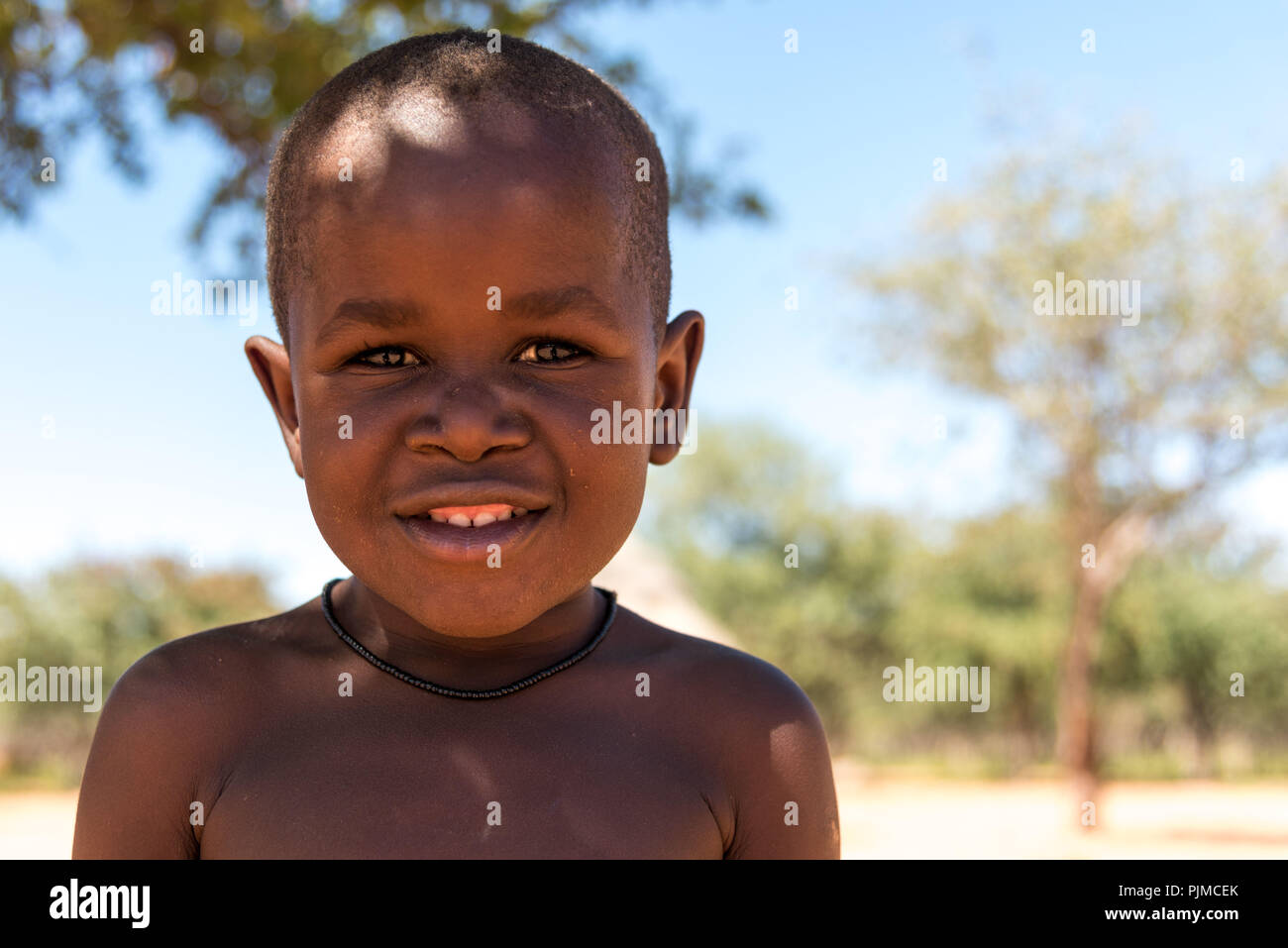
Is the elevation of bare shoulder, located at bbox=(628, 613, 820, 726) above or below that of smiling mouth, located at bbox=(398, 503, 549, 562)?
below

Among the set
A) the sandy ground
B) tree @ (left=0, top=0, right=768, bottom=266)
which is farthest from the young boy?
the sandy ground

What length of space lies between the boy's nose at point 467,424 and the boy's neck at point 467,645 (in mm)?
329

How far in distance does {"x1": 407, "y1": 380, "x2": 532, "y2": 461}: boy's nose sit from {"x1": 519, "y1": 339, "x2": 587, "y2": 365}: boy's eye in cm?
10

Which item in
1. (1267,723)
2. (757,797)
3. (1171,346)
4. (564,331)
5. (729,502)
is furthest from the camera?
(729,502)

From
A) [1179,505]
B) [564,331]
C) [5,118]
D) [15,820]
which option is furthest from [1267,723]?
[564,331]

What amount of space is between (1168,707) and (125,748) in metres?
27.2

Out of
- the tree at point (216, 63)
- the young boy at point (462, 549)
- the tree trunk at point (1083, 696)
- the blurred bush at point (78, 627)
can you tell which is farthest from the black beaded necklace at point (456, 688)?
the blurred bush at point (78, 627)

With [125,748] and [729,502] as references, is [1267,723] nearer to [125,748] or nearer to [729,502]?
[729,502]

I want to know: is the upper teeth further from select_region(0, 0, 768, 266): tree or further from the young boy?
select_region(0, 0, 768, 266): tree

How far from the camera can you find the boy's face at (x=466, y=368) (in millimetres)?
1527

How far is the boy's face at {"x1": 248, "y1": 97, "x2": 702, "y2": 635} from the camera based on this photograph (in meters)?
1.53

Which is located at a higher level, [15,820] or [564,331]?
[564,331]

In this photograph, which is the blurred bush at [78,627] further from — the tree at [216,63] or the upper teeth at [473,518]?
the upper teeth at [473,518]

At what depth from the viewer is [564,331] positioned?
1.58m
